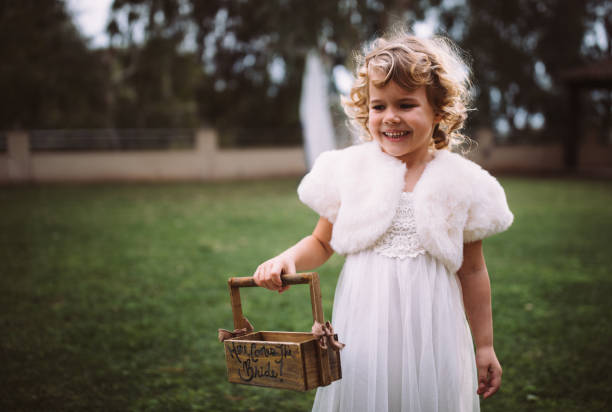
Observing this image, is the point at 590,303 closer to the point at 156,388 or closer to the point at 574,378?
the point at 574,378

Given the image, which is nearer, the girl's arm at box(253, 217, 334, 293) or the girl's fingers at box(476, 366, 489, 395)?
the girl's arm at box(253, 217, 334, 293)

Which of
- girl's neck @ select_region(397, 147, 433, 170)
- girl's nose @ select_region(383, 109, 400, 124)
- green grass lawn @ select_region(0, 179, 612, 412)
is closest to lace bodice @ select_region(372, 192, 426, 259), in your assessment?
girl's neck @ select_region(397, 147, 433, 170)

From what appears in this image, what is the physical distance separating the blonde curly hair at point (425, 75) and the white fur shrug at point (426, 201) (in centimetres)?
15

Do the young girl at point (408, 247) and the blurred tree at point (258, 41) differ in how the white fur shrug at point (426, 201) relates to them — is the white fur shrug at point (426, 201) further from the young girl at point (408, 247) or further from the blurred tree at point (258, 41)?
the blurred tree at point (258, 41)

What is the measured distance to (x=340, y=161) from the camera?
169cm

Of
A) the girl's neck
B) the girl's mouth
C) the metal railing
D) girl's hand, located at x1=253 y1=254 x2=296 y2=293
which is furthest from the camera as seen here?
the metal railing

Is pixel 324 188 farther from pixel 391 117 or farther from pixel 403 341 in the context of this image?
pixel 403 341

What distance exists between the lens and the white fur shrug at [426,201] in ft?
5.10

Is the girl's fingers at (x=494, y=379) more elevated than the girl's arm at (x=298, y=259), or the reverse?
the girl's arm at (x=298, y=259)

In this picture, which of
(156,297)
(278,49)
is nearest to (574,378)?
(156,297)

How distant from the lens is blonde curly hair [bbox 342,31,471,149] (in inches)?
60.1

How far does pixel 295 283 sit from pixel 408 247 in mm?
381

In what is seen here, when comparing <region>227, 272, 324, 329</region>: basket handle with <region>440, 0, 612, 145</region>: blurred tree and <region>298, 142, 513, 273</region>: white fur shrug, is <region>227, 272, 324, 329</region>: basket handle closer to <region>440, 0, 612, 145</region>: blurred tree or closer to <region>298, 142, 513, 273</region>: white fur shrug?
<region>298, 142, 513, 273</region>: white fur shrug

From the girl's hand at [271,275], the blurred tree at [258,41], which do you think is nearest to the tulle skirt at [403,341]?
the girl's hand at [271,275]
